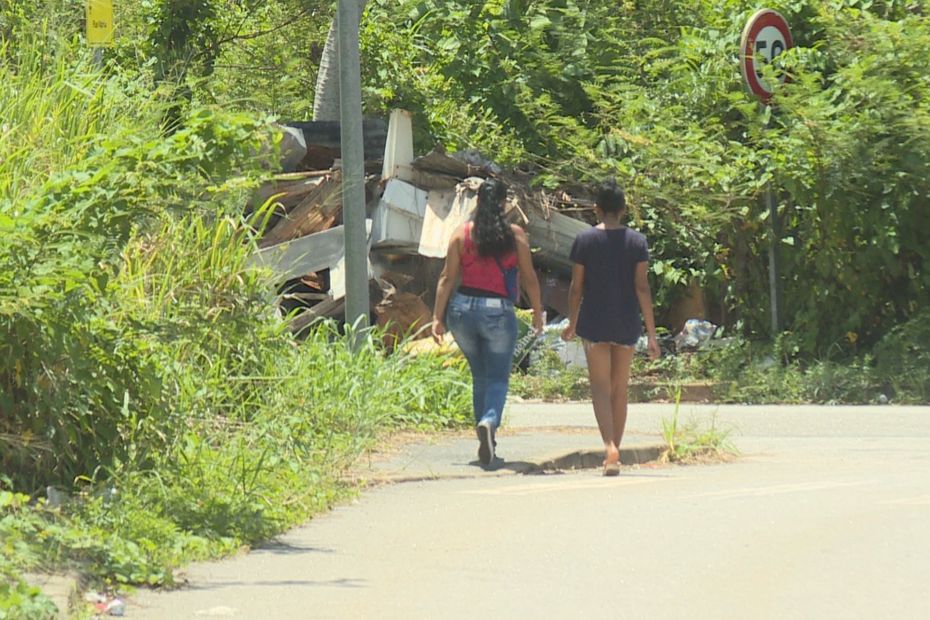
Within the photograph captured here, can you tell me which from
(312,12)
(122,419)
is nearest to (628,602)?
(122,419)

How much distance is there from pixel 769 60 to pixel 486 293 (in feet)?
25.4

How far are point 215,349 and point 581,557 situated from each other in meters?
2.73

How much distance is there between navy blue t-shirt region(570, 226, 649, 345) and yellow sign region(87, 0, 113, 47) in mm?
4246

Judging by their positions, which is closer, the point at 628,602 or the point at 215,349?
the point at 628,602

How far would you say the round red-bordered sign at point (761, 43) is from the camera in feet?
56.8

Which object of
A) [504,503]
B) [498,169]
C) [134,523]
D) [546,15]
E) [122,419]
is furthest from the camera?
[546,15]

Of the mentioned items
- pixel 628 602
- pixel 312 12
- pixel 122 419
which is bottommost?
pixel 628 602

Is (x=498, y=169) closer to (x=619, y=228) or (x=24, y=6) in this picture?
(x=24, y=6)

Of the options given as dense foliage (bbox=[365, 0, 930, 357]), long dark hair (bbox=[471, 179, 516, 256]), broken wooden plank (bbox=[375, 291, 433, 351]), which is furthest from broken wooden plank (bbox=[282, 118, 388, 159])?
long dark hair (bbox=[471, 179, 516, 256])

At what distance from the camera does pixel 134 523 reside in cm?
725

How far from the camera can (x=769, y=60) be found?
17641mm

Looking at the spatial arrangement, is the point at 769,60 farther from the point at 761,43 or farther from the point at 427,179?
the point at 427,179

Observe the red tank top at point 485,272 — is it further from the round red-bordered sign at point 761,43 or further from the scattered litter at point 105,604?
the round red-bordered sign at point 761,43

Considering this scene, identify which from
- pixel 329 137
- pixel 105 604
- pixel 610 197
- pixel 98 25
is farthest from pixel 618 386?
pixel 329 137
